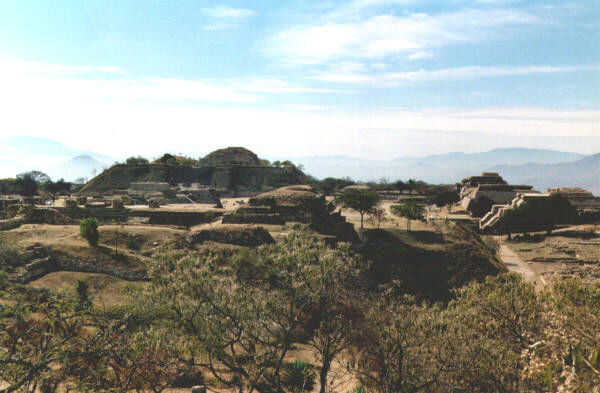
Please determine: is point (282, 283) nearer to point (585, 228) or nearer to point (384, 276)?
point (384, 276)

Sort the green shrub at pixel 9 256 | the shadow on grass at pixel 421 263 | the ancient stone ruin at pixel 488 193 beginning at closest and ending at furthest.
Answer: the green shrub at pixel 9 256 < the shadow on grass at pixel 421 263 < the ancient stone ruin at pixel 488 193

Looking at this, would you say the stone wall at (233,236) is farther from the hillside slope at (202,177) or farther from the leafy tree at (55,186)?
the leafy tree at (55,186)

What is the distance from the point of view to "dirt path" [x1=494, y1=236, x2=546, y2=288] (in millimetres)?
25578

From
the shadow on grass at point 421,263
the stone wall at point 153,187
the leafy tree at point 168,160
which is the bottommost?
the shadow on grass at point 421,263

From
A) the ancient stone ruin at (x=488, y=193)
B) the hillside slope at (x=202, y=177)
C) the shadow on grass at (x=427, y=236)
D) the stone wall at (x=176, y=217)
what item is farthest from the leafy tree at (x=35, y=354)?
the hillside slope at (x=202, y=177)

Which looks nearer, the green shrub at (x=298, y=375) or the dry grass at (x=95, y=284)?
the green shrub at (x=298, y=375)

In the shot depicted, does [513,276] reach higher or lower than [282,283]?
lower

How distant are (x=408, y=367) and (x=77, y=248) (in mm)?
16393

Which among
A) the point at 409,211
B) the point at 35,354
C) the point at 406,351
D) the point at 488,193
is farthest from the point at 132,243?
the point at 488,193

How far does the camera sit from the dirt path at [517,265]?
1007 inches

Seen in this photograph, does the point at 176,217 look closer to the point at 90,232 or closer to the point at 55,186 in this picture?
the point at 90,232

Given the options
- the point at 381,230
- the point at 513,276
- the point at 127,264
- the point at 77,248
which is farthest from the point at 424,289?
the point at 77,248

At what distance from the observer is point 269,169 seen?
297ft

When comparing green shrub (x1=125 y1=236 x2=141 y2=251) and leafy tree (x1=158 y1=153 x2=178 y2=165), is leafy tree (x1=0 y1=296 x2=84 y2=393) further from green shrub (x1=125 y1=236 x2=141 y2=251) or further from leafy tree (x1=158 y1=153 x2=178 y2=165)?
leafy tree (x1=158 y1=153 x2=178 y2=165)
